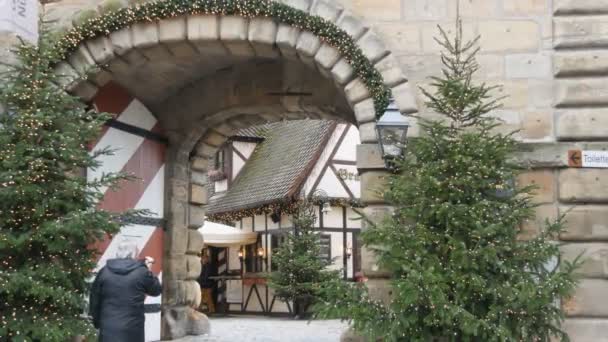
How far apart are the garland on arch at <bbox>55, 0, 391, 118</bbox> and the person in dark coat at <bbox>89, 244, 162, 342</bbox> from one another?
1.95 m

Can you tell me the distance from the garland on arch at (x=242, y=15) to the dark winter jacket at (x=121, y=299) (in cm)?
195

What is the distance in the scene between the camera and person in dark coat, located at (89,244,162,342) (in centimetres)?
618

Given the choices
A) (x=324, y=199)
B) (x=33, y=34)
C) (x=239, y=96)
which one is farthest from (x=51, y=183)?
(x=324, y=199)

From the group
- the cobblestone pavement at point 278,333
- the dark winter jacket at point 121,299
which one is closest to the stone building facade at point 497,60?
the dark winter jacket at point 121,299

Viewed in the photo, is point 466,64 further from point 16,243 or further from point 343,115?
point 16,243

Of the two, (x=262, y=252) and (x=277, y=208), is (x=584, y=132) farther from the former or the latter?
(x=262, y=252)

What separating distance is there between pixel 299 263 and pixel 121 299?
9660 millimetres

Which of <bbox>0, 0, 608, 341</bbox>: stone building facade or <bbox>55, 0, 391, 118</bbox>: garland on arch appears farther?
<bbox>55, 0, 391, 118</bbox>: garland on arch

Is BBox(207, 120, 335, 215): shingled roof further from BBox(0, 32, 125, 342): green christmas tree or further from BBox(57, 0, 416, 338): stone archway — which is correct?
BBox(0, 32, 125, 342): green christmas tree

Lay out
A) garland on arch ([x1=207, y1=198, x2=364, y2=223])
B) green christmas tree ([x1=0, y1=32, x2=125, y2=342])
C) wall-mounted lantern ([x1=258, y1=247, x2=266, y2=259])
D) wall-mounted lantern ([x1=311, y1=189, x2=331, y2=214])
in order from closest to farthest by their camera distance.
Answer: green christmas tree ([x1=0, y1=32, x2=125, y2=342]) < garland on arch ([x1=207, y1=198, x2=364, y2=223]) < wall-mounted lantern ([x1=311, y1=189, x2=331, y2=214]) < wall-mounted lantern ([x1=258, y1=247, x2=266, y2=259])

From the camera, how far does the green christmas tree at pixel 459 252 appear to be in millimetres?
5883

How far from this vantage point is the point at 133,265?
20.7ft

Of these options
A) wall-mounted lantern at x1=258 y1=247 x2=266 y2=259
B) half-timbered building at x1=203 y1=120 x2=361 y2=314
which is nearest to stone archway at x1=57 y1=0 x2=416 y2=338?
half-timbered building at x1=203 y1=120 x2=361 y2=314

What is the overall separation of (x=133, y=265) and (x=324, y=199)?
1152cm
